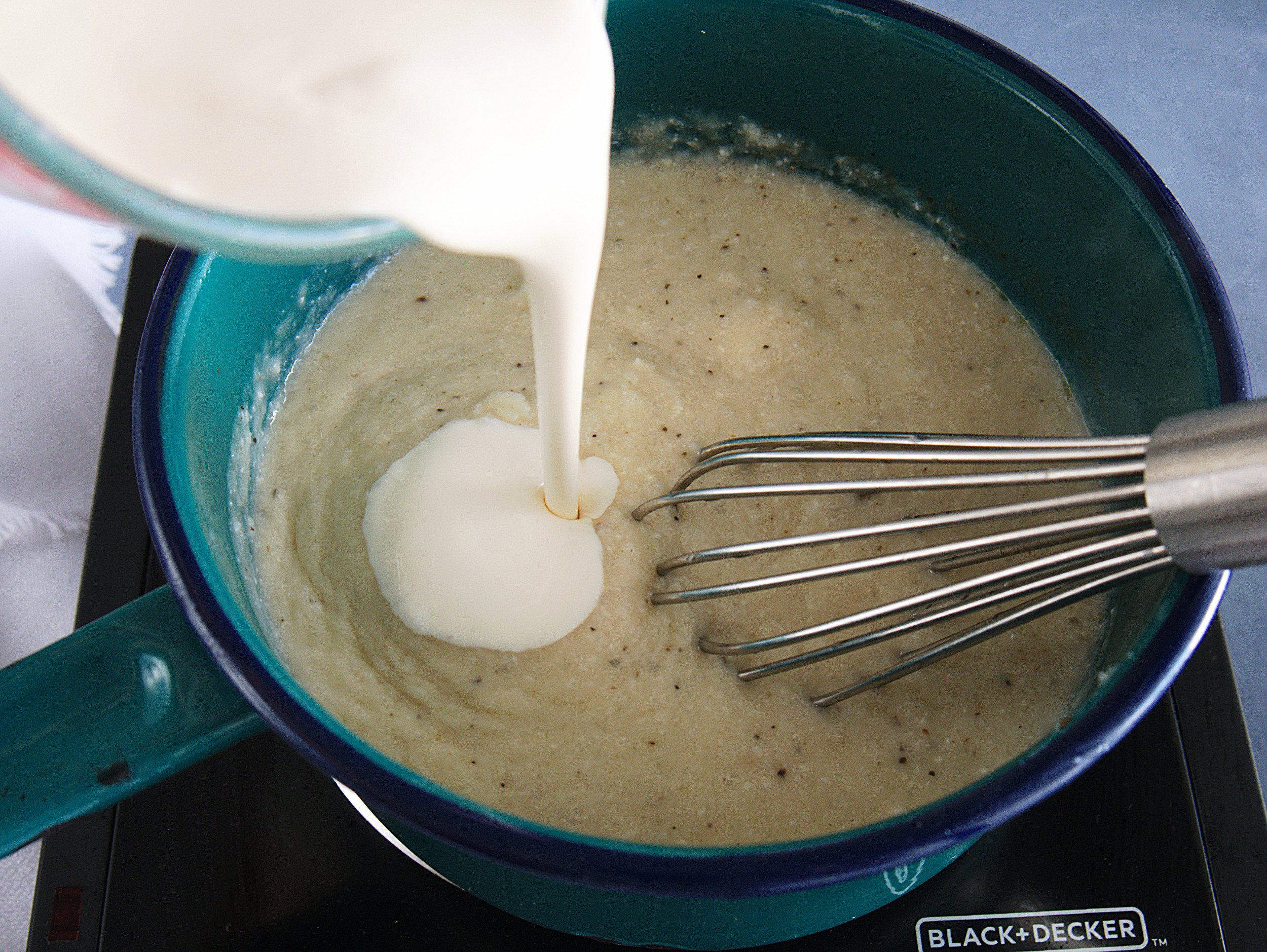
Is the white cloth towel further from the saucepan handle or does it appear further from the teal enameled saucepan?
the saucepan handle

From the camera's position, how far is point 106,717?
1.77 ft

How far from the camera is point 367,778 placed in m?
0.49

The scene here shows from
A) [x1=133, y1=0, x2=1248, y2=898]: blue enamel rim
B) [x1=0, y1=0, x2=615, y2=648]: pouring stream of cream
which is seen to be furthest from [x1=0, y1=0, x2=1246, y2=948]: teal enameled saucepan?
[x1=0, y1=0, x2=615, y2=648]: pouring stream of cream

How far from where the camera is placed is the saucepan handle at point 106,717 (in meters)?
0.53

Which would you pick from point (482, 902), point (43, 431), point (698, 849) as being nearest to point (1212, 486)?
point (698, 849)

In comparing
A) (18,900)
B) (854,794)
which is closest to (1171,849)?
(854,794)

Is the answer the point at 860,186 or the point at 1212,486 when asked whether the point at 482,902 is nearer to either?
the point at 1212,486

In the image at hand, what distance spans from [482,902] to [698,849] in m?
0.36

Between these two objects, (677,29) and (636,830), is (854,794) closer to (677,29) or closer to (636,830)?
(636,830)

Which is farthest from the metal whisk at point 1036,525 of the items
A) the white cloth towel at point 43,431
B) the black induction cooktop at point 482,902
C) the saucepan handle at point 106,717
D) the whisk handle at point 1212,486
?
the white cloth towel at point 43,431

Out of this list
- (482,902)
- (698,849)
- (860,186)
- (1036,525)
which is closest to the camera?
(698,849)

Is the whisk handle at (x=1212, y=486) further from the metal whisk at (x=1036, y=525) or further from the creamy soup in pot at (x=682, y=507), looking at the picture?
the creamy soup in pot at (x=682, y=507)

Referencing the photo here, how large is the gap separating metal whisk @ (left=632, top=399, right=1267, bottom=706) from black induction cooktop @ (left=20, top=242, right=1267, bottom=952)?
0.60ft

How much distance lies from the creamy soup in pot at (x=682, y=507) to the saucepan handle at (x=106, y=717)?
0.17m
